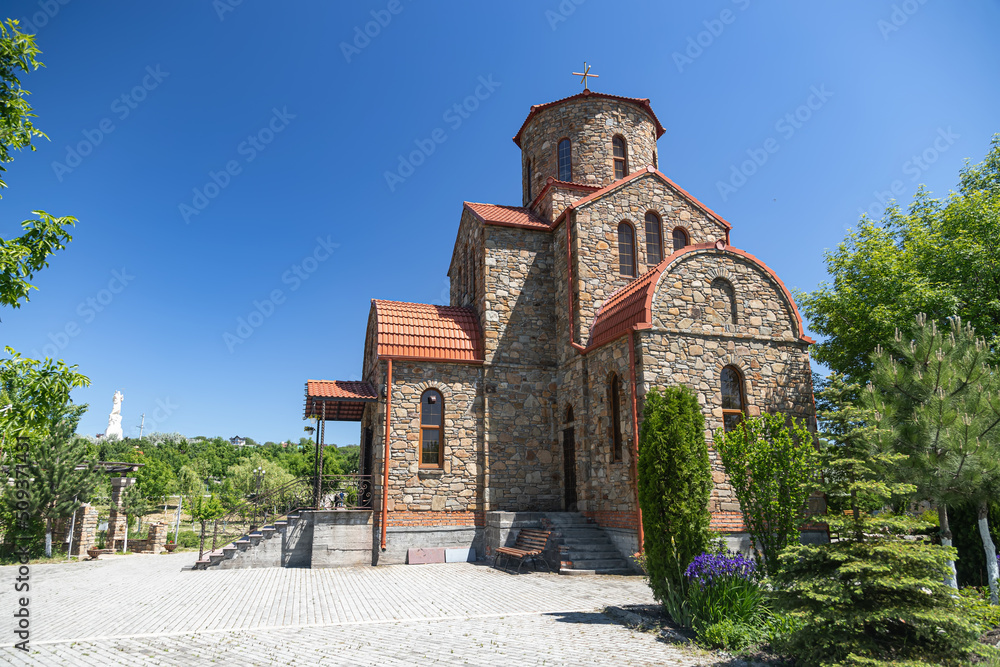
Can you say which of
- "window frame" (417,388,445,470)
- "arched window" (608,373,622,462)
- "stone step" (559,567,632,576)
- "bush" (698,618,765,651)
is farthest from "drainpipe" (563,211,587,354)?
"bush" (698,618,765,651)

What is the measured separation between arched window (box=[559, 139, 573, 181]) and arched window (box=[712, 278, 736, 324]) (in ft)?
22.6

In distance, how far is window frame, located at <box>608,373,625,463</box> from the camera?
13.1 m

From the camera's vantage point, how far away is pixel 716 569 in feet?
24.4

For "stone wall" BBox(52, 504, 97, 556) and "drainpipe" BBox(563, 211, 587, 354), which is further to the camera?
"stone wall" BBox(52, 504, 97, 556)

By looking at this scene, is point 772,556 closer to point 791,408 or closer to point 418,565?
point 791,408

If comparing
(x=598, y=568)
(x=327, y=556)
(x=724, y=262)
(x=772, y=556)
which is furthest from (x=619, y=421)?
(x=327, y=556)

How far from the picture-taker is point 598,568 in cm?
1241

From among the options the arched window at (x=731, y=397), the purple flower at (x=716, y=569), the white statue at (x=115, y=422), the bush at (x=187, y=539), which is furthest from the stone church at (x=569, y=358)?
the white statue at (x=115, y=422)

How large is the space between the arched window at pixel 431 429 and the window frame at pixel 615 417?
4533 mm

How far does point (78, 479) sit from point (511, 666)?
1747 cm

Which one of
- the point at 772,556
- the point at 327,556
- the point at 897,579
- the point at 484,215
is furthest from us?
the point at 484,215

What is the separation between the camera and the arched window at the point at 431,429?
49.8 ft

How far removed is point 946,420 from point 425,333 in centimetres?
1133

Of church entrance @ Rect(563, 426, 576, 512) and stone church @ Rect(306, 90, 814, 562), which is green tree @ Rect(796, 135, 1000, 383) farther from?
church entrance @ Rect(563, 426, 576, 512)
